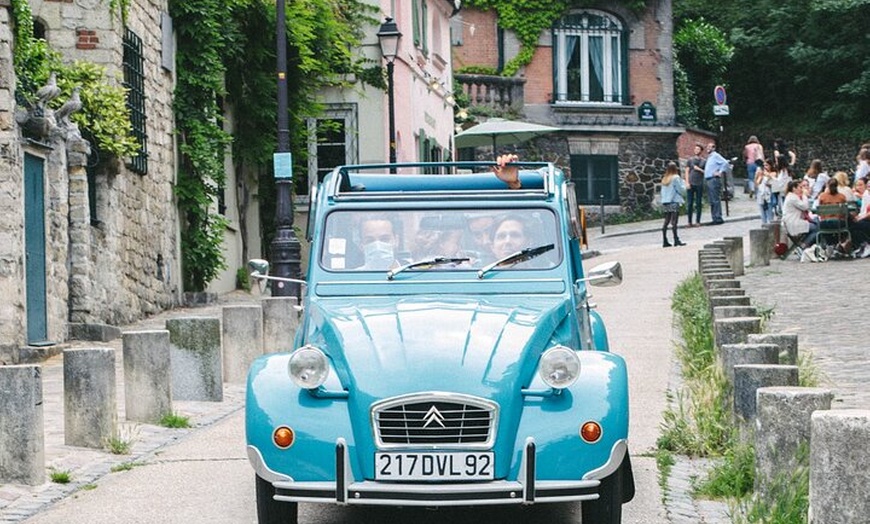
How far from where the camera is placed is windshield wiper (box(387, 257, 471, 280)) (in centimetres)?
911

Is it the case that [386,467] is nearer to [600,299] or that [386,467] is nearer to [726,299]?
[726,299]

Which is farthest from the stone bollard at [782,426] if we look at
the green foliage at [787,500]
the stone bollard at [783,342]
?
the stone bollard at [783,342]

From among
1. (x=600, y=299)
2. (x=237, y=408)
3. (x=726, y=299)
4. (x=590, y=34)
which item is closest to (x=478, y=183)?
(x=237, y=408)

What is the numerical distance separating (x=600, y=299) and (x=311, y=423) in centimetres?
1598

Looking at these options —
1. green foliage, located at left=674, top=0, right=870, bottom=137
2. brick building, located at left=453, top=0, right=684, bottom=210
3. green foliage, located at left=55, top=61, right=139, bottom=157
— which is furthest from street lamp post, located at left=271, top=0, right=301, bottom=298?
green foliage, located at left=674, top=0, right=870, bottom=137

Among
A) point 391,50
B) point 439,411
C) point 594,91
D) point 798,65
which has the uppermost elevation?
point 798,65

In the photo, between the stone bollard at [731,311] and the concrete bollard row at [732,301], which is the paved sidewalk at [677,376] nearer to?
the stone bollard at [731,311]

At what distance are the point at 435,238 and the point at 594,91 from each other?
3690 centimetres

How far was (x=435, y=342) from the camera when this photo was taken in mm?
7910

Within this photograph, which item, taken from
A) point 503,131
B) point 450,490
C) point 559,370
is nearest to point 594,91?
point 503,131

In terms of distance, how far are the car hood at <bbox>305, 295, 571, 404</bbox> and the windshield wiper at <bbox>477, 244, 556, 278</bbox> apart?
1.14ft

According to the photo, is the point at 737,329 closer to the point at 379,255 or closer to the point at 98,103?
the point at 379,255

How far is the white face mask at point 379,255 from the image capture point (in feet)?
30.4

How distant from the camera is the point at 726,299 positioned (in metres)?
15.5
